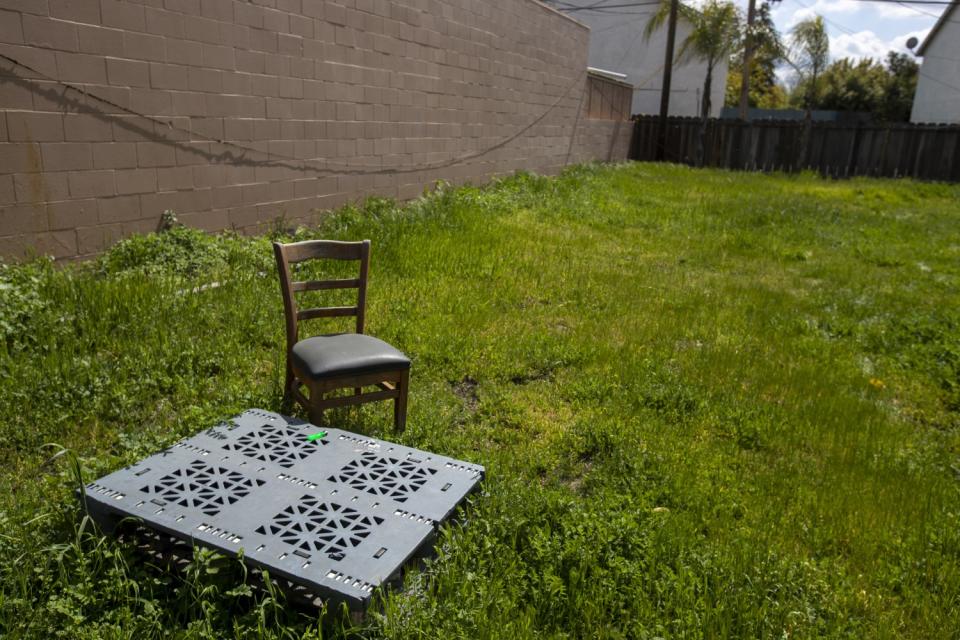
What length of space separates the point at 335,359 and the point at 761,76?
5455cm

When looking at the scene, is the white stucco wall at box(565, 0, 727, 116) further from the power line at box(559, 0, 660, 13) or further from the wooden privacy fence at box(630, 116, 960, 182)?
Result: the wooden privacy fence at box(630, 116, 960, 182)

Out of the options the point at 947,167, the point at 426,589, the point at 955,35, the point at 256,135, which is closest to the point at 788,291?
the point at 256,135

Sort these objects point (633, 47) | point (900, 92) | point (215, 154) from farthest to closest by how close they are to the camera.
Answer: point (900, 92), point (633, 47), point (215, 154)

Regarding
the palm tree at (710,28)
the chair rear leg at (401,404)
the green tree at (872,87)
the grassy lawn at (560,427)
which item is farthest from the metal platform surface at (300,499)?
the green tree at (872,87)

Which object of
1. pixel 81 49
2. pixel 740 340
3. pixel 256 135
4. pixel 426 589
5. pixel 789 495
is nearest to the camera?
pixel 426 589

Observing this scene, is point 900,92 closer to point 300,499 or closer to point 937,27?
point 937,27

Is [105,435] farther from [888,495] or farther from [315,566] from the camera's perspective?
[888,495]

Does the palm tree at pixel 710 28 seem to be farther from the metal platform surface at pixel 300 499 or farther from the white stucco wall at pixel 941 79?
the metal platform surface at pixel 300 499

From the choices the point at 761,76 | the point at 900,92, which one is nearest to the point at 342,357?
the point at 900,92

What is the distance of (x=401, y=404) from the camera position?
4.13 meters

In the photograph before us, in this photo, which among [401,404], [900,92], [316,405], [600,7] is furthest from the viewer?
[900,92]

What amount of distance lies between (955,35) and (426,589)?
37450 millimetres

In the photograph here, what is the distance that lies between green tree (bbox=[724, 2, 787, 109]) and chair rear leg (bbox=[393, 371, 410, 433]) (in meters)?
34.9

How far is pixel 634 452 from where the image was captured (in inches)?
164
